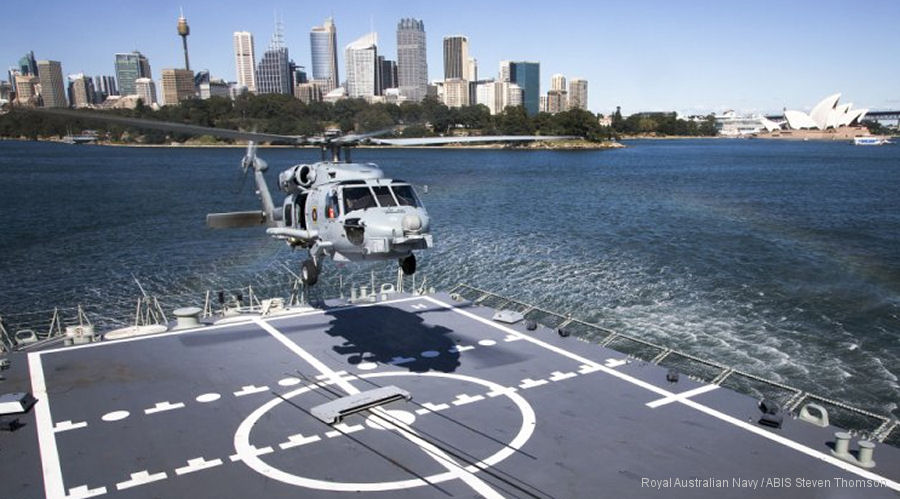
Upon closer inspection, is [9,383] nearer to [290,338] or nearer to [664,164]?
[290,338]

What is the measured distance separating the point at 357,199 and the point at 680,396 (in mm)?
10440

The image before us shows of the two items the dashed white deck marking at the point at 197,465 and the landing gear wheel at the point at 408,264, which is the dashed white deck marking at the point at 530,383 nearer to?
the landing gear wheel at the point at 408,264

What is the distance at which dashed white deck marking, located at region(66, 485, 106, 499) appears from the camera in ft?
39.8

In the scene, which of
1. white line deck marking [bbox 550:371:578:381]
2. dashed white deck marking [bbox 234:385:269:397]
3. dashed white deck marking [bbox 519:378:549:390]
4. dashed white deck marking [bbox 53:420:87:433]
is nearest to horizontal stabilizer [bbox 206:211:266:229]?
dashed white deck marking [bbox 234:385:269:397]

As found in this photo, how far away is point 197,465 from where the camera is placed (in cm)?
1340

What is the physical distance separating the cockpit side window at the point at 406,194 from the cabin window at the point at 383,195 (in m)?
0.19

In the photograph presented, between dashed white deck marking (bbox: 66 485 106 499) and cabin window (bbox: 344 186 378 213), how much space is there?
8316mm

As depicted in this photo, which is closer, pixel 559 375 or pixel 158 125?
pixel 158 125

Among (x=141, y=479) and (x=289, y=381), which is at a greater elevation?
(x=141, y=479)

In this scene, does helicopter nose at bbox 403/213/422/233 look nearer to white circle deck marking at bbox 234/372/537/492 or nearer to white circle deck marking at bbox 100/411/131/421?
white circle deck marking at bbox 234/372/537/492

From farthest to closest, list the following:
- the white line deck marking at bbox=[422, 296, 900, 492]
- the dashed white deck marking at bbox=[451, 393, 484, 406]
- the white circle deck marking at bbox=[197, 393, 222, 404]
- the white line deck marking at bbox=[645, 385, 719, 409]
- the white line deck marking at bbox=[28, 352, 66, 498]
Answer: the white circle deck marking at bbox=[197, 393, 222, 404], the dashed white deck marking at bbox=[451, 393, 484, 406], the white line deck marking at bbox=[645, 385, 719, 409], the white line deck marking at bbox=[422, 296, 900, 492], the white line deck marking at bbox=[28, 352, 66, 498]

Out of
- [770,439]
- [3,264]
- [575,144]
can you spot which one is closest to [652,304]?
[770,439]

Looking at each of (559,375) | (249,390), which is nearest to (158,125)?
(249,390)

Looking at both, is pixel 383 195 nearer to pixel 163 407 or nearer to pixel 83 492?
pixel 163 407
